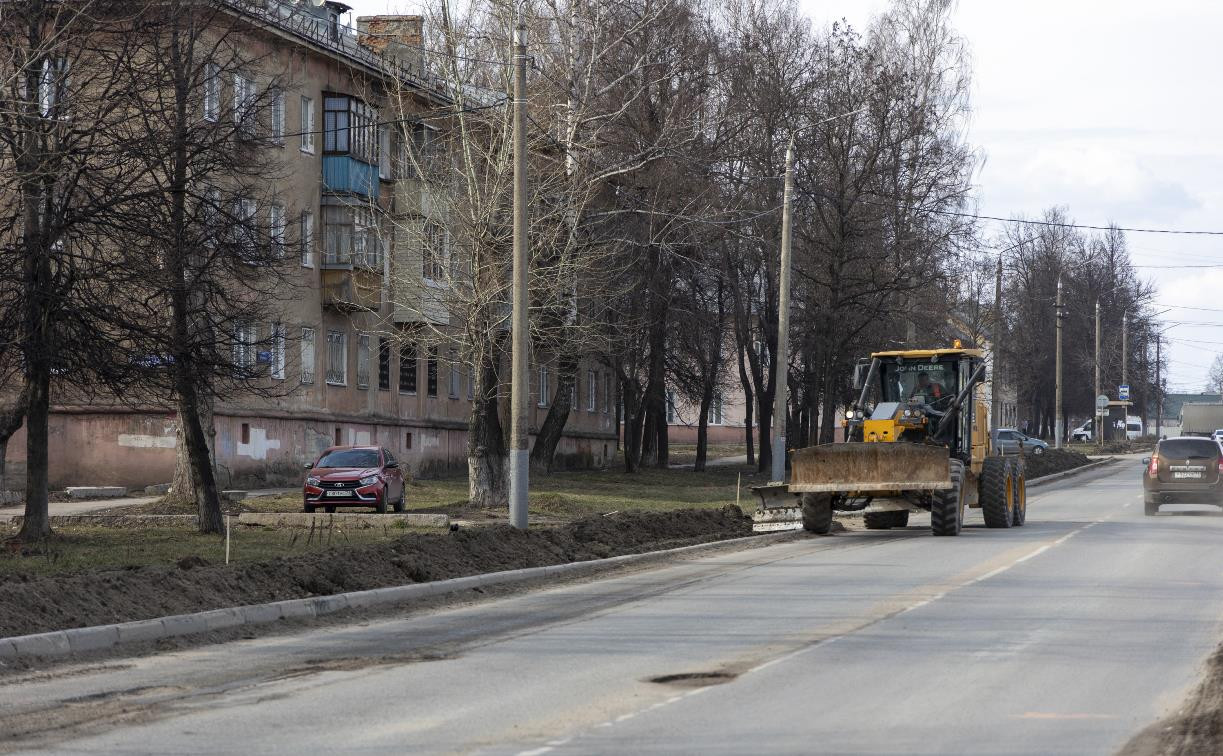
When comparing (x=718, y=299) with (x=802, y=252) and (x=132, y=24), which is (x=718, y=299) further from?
(x=132, y=24)

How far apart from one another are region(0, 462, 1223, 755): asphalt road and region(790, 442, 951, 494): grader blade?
20.5 feet

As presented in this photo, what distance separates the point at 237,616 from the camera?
13594 millimetres

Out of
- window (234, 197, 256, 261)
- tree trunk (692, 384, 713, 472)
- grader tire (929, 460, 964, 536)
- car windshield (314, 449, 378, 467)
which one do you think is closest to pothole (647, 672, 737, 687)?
window (234, 197, 256, 261)

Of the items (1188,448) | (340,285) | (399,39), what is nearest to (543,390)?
(340,285)

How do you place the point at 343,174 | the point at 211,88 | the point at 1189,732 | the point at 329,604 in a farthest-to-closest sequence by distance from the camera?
the point at 343,174 → the point at 211,88 → the point at 329,604 → the point at 1189,732

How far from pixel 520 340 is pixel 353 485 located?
939 centimetres

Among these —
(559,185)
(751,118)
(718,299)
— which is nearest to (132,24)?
(559,185)

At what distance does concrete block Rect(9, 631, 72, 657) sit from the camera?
37.9ft

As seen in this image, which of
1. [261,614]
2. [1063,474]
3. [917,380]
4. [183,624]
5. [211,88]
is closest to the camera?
[183,624]

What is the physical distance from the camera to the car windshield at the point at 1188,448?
32562 millimetres

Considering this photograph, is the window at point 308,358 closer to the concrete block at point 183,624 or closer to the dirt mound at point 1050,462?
the dirt mound at point 1050,462

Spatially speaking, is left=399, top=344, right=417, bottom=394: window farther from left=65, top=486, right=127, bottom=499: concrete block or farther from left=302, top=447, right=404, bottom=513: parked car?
left=302, top=447, right=404, bottom=513: parked car

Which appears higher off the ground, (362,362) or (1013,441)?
(362,362)

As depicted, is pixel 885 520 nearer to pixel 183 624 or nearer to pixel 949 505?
pixel 949 505
